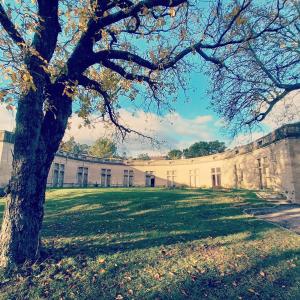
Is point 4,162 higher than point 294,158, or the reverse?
point 4,162

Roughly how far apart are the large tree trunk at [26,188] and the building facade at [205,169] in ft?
6.25

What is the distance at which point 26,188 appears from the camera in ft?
17.0

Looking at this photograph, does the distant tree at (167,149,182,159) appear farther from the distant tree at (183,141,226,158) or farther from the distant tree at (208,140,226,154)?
the distant tree at (208,140,226,154)

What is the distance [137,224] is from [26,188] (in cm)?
478

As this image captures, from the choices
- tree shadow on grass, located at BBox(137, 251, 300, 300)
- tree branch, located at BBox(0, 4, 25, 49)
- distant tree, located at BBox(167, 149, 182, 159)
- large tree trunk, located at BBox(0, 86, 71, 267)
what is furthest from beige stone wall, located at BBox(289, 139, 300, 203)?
distant tree, located at BBox(167, 149, 182, 159)

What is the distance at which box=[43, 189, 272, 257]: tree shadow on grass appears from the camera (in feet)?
22.5

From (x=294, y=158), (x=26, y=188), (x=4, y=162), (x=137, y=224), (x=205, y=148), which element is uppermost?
(x=205, y=148)

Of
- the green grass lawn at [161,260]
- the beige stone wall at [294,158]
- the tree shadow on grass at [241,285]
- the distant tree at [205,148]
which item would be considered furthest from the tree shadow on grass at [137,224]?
the distant tree at [205,148]

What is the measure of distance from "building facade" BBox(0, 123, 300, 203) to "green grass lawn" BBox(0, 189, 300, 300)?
3587mm

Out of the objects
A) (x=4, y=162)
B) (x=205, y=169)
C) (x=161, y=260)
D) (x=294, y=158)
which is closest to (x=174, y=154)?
(x=205, y=169)

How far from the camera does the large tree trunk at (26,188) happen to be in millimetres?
5070

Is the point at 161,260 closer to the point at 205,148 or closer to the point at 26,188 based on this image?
the point at 26,188

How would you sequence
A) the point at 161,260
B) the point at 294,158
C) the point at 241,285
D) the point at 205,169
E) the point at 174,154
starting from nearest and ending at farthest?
1. the point at 241,285
2. the point at 161,260
3. the point at 294,158
4. the point at 205,169
5. the point at 174,154

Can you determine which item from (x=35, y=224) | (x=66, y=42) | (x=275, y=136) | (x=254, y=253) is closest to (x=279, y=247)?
(x=254, y=253)
